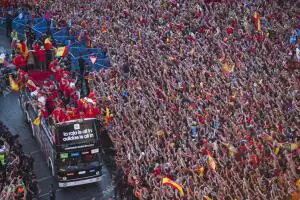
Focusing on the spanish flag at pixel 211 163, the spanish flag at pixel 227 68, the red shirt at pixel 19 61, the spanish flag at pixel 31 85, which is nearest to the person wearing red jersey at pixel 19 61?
the red shirt at pixel 19 61

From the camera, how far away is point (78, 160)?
67.3 ft

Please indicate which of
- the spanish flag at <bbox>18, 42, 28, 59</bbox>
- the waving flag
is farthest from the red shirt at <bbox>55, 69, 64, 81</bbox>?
the waving flag

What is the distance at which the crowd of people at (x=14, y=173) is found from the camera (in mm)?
17906

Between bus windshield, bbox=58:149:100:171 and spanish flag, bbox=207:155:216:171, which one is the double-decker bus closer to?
bus windshield, bbox=58:149:100:171

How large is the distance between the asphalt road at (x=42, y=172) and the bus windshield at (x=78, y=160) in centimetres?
114

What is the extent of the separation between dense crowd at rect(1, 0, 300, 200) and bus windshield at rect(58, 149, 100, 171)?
3.14 feet

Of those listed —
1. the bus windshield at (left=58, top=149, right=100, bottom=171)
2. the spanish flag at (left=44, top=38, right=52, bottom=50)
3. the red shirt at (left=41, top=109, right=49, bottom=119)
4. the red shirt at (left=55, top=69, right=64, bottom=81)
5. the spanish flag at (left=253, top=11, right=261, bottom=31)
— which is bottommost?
the bus windshield at (left=58, top=149, right=100, bottom=171)

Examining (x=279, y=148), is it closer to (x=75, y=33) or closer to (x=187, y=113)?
(x=187, y=113)

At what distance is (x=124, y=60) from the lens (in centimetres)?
2739

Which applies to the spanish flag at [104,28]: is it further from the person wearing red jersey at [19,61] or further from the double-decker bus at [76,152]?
the double-decker bus at [76,152]

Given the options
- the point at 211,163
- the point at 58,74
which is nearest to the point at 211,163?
the point at 211,163

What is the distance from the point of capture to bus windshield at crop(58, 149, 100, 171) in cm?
2031

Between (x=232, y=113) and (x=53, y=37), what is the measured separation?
13822 millimetres

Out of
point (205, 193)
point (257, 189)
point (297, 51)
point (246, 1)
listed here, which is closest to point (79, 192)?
point (205, 193)
